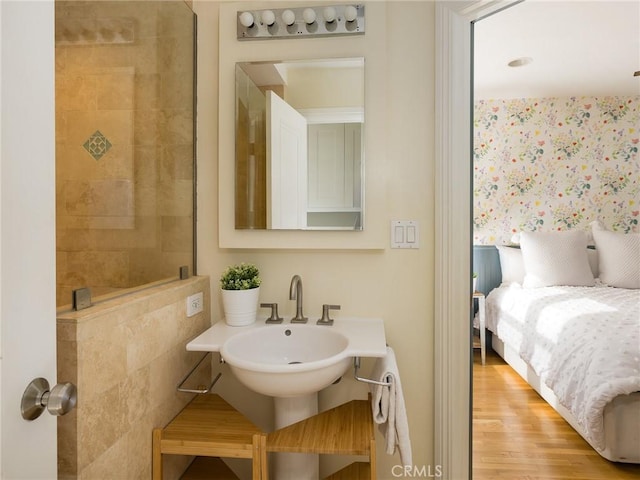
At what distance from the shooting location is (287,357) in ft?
4.99


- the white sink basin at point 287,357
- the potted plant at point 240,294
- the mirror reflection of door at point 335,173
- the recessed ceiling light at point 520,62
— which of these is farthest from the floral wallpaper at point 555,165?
the potted plant at point 240,294

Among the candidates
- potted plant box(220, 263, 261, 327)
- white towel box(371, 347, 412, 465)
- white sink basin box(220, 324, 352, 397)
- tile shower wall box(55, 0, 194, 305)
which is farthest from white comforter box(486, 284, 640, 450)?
tile shower wall box(55, 0, 194, 305)

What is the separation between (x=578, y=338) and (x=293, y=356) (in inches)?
54.6

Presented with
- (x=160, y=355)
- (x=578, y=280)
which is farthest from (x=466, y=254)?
(x=160, y=355)

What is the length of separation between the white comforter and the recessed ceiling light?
3.57 feet

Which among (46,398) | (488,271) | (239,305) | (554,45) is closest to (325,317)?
(239,305)

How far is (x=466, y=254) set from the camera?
1531 millimetres

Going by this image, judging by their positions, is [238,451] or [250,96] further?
[250,96]

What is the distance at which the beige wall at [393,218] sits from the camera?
158 centimetres

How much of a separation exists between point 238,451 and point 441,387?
0.86m

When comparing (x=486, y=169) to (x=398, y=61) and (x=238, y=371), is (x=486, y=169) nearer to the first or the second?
(x=398, y=61)

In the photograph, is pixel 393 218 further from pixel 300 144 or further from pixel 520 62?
pixel 520 62

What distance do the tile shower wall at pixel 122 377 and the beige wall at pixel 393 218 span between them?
543mm

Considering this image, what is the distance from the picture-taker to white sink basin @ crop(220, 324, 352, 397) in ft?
3.83
